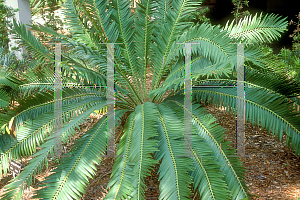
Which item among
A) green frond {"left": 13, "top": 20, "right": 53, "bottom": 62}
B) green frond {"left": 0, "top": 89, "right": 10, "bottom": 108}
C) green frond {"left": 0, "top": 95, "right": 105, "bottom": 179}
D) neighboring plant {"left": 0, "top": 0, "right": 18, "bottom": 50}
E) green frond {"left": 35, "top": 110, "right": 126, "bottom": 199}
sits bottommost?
green frond {"left": 35, "top": 110, "right": 126, "bottom": 199}

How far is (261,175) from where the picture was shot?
2406 millimetres

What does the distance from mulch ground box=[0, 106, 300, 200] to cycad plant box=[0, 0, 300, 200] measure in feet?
0.79

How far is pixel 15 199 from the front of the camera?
1.73 meters

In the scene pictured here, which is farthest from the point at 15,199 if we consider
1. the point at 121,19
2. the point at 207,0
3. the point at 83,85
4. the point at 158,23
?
the point at 207,0

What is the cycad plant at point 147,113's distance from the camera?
1753mm

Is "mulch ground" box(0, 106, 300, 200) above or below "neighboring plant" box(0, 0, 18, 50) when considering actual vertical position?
below

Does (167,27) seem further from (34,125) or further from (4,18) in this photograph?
(4,18)

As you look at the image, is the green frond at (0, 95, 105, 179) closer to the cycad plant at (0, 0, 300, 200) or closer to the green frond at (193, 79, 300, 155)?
the cycad plant at (0, 0, 300, 200)

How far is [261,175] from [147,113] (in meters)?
1.27

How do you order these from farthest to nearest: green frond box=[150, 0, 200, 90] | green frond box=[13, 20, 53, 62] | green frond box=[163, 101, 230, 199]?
green frond box=[150, 0, 200, 90] → green frond box=[13, 20, 53, 62] → green frond box=[163, 101, 230, 199]

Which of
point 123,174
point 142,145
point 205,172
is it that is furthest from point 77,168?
point 205,172

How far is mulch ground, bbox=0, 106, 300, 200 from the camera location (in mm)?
2189

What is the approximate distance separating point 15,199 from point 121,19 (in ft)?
6.28

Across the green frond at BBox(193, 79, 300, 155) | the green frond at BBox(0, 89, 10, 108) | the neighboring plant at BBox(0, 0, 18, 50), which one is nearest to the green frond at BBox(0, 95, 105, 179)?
the green frond at BBox(0, 89, 10, 108)
